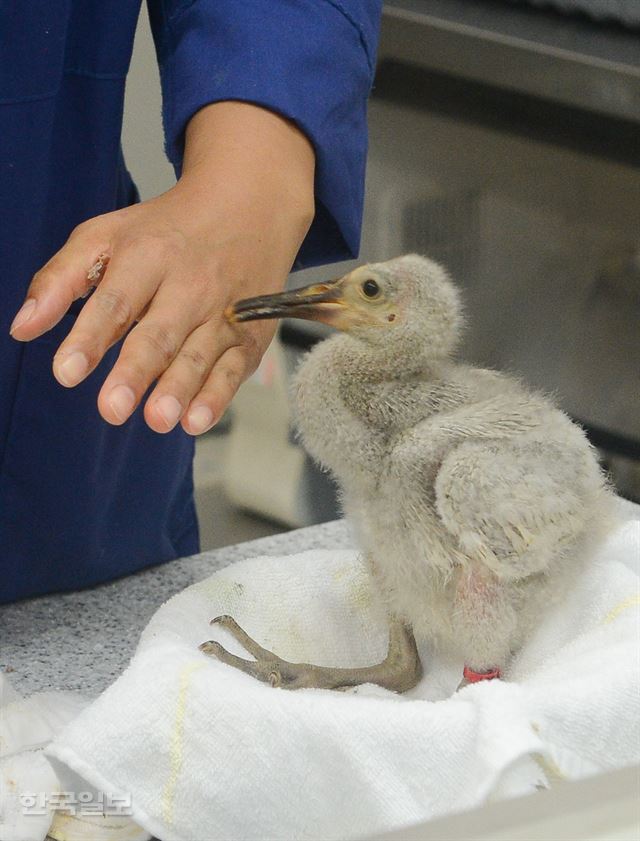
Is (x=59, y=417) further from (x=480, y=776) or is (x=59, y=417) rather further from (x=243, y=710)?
(x=480, y=776)

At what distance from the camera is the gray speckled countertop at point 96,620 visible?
938 millimetres

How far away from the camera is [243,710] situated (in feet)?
2.35

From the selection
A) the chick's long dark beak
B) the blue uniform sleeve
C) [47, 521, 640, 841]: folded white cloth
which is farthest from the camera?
the blue uniform sleeve

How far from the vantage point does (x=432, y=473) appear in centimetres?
81

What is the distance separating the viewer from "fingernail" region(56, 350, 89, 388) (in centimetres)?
71

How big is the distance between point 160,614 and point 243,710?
0.51ft

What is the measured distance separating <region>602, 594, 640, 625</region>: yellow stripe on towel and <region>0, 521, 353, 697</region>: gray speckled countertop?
1.18 ft

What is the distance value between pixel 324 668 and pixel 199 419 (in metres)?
0.21

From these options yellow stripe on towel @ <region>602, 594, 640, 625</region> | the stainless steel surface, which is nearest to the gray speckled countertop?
yellow stripe on towel @ <region>602, 594, 640, 625</region>

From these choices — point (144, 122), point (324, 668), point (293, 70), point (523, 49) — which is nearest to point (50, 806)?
point (324, 668)

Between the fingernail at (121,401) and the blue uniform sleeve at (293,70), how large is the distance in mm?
292

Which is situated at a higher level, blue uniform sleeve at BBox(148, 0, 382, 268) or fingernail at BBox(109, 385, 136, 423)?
blue uniform sleeve at BBox(148, 0, 382, 268)

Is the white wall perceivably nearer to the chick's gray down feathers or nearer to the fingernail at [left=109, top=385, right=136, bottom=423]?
the chick's gray down feathers

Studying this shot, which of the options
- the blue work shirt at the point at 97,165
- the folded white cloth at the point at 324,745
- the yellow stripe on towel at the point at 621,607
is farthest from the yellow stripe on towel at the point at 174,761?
the blue work shirt at the point at 97,165
